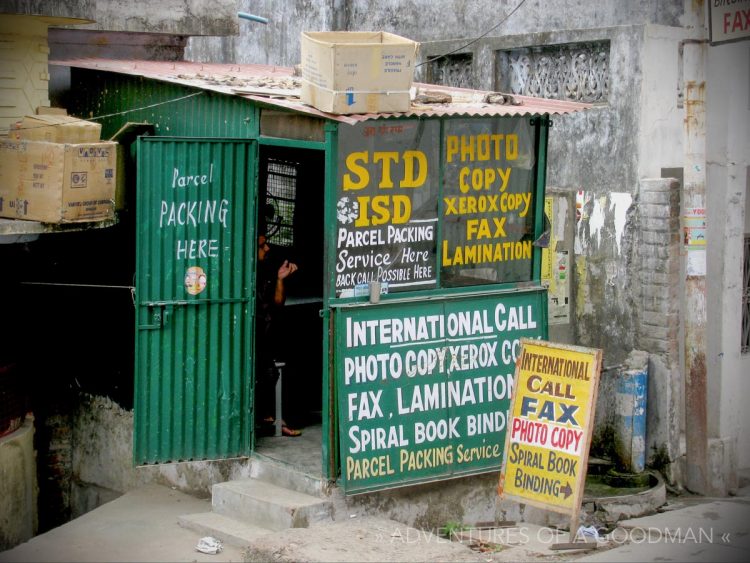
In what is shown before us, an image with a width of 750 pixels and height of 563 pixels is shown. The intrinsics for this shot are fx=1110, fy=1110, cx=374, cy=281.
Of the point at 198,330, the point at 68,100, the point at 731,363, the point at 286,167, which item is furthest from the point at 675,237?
the point at 68,100

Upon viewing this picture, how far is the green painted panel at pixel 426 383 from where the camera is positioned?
27.4 ft

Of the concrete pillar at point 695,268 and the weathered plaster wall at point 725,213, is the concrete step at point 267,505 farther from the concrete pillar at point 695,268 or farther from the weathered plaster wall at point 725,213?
the weathered plaster wall at point 725,213

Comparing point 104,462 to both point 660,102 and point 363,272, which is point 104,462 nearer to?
point 363,272

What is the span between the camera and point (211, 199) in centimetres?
894

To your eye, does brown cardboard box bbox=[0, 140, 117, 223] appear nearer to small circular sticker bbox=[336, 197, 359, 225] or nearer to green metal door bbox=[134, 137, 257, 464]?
green metal door bbox=[134, 137, 257, 464]

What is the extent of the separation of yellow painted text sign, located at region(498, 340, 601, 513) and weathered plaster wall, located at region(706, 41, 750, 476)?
12.2 ft

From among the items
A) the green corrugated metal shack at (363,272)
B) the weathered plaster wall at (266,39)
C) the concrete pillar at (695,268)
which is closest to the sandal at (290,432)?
the green corrugated metal shack at (363,272)

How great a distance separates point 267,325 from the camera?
9781 millimetres

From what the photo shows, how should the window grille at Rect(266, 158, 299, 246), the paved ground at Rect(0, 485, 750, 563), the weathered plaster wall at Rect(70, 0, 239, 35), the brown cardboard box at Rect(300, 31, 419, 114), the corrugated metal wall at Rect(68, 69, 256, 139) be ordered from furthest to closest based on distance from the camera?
the window grille at Rect(266, 158, 299, 246) < the weathered plaster wall at Rect(70, 0, 239, 35) < the corrugated metal wall at Rect(68, 69, 256, 139) < the brown cardboard box at Rect(300, 31, 419, 114) < the paved ground at Rect(0, 485, 750, 563)

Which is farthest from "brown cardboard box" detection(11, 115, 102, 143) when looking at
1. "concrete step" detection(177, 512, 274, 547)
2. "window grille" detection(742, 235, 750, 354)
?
"window grille" detection(742, 235, 750, 354)

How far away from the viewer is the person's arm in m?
9.80

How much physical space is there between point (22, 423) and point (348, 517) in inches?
145

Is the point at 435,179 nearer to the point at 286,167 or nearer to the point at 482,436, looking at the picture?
the point at 482,436

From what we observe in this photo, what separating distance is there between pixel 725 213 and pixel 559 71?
229 centimetres
